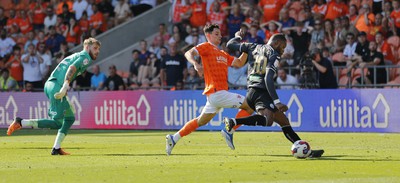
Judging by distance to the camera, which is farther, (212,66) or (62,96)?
(212,66)

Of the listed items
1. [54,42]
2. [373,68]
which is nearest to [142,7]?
[54,42]

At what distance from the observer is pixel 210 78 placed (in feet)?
58.1

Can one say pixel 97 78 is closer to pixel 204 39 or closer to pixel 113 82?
pixel 113 82

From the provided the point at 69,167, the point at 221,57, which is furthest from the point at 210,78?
the point at 69,167

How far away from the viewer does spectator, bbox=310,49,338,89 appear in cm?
2623

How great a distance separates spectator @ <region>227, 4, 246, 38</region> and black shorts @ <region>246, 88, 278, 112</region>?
45.5 ft

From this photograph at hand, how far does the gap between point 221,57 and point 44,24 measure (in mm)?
19605

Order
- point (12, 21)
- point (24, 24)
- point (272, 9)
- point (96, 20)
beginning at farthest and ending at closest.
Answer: point (12, 21)
point (24, 24)
point (96, 20)
point (272, 9)

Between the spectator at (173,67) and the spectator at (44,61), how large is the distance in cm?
488

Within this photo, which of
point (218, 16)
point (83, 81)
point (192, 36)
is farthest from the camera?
point (83, 81)

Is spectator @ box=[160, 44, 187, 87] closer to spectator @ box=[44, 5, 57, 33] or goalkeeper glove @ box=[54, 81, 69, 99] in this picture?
spectator @ box=[44, 5, 57, 33]

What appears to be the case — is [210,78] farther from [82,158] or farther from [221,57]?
[82,158]

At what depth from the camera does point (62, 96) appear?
688 inches

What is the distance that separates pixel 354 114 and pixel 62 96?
9.70m
